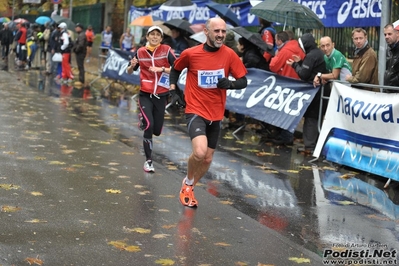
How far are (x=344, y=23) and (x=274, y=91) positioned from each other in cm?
316

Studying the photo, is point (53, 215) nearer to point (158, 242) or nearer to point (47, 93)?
point (158, 242)

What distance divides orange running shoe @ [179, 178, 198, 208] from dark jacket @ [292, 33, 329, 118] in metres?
5.24

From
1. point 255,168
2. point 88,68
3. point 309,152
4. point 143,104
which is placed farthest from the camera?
point 88,68

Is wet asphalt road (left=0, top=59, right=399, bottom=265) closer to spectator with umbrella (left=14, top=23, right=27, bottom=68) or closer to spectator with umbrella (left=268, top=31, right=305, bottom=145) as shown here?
spectator with umbrella (left=268, top=31, right=305, bottom=145)

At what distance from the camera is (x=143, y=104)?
35.1 feet

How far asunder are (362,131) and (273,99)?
10.00 ft

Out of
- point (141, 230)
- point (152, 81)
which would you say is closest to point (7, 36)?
point (152, 81)

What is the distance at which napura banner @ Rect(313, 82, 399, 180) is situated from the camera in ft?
35.5

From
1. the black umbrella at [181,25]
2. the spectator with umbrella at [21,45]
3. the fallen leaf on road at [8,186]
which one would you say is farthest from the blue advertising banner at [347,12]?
the spectator with umbrella at [21,45]

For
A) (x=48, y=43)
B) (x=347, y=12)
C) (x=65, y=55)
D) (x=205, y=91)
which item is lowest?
(x=65, y=55)

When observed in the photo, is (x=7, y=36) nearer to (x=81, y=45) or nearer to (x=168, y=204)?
(x=81, y=45)

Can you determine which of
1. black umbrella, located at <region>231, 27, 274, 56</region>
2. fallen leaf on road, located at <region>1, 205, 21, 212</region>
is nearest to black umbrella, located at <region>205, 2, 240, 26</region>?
black umbrella, located at <region>231, 27, 274, 56</region>

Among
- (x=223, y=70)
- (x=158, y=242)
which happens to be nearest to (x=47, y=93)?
(x=223, y=70)

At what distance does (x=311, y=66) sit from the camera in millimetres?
13305
